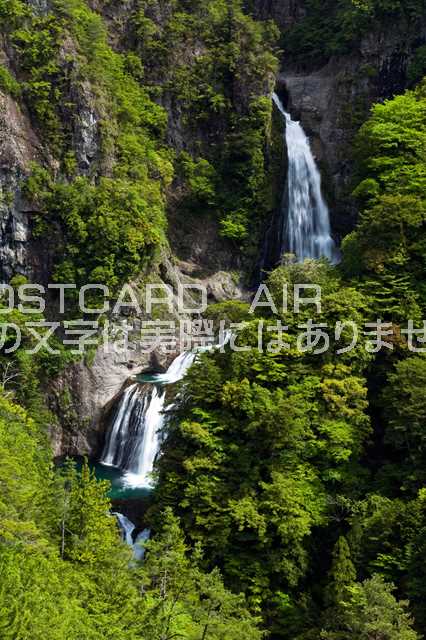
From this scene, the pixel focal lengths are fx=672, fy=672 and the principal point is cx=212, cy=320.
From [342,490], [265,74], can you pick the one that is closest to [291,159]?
[265,74]

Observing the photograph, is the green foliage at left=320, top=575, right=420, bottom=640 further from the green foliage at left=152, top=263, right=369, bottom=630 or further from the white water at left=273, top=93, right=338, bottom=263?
the white water at left=273, top=93, right=338, bottom=263

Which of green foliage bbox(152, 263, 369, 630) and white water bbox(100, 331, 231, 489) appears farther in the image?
white water bbox(100, 331, 231, 489)

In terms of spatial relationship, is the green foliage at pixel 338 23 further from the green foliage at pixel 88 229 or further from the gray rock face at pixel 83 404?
the gray rock face at pixel 83 404

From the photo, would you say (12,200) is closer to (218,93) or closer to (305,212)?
(218,93)

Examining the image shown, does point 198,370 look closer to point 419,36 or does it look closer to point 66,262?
point 66,262

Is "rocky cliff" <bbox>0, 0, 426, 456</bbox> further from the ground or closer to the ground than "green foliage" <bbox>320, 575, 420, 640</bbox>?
further from the ground

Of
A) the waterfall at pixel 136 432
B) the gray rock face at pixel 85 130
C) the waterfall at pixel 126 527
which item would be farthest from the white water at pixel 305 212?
the waterfall at pixel 126 527

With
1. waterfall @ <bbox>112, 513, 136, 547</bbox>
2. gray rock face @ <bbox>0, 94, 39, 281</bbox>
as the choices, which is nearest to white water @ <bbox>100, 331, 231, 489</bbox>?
waterfall @ <bbox>112, 513, 136, 547</bbox>

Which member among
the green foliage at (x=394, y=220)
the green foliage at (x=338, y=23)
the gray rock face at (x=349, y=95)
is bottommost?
the green foliage at (x=394, y=220)
